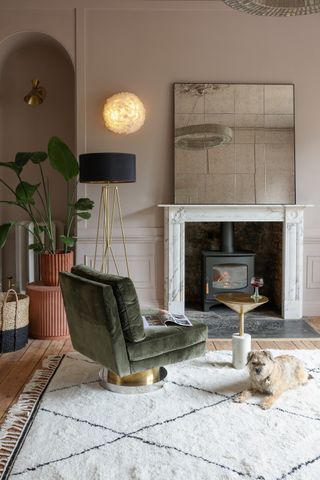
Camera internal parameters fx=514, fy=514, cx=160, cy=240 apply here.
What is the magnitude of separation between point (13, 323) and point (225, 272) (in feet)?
7.38

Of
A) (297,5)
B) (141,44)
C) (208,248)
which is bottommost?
(208,248)

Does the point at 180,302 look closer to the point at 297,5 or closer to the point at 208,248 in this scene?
the point at 208,248

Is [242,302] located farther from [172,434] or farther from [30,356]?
[30,356]

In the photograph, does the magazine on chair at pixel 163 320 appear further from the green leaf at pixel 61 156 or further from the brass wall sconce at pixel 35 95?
the brass wall sconce at pixel 35 95

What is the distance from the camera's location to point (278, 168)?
16.9ft

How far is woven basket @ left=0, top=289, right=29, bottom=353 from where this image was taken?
3.96 meters

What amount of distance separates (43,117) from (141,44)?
1303mm

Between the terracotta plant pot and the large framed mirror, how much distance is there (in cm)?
135

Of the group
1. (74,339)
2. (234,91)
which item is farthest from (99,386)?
(234,91)

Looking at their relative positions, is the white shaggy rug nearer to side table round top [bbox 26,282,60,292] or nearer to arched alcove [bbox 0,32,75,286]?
side table round top [bbox 26,282,60,292]

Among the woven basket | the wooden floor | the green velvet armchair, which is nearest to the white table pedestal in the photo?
the green velvet armchair

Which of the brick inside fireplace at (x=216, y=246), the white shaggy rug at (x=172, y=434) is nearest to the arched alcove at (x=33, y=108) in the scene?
the brick inside fireplace at (x=216, y=246)

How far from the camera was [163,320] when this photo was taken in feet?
11.3

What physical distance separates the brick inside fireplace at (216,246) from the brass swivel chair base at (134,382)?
247cm
